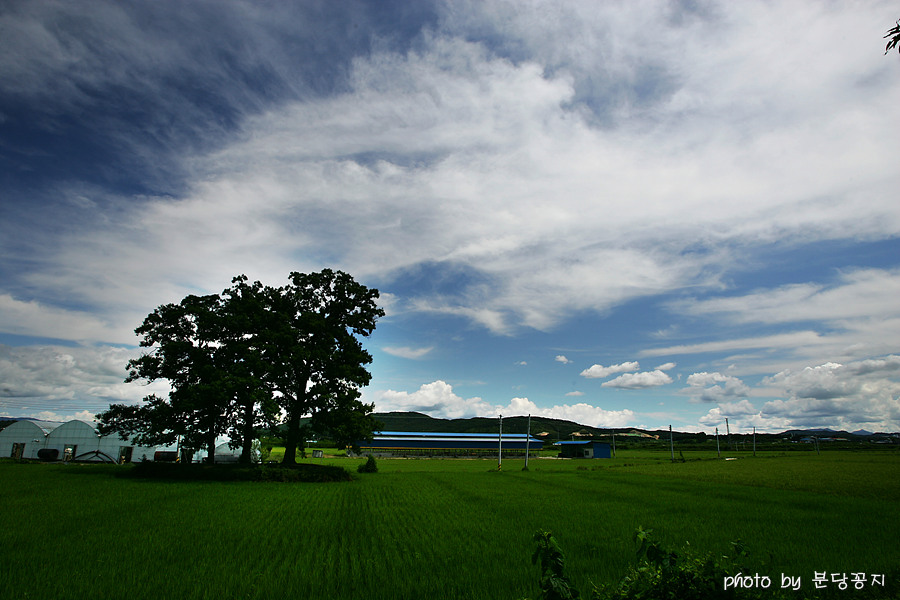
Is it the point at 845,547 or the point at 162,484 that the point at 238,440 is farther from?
the point at 845,547

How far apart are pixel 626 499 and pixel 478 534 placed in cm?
1328

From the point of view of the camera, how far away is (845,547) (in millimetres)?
12555

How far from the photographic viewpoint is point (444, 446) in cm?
11638

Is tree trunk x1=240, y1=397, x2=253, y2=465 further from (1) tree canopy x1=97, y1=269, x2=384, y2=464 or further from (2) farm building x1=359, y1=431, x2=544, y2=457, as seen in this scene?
(2) farm building x1=359, y1=431, x2=544, y2=457

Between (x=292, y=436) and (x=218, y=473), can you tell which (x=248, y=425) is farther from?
(x=218, y=473)

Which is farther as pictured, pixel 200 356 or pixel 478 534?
pixel 200 356

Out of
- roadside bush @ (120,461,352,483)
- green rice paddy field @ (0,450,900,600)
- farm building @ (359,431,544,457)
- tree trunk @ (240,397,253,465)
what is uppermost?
tree trunk @ (240,397,253,465)

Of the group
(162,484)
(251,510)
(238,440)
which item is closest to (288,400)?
(238,440)

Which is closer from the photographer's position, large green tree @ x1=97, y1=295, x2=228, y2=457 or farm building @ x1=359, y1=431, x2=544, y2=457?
large green tree @ x1=97, y1=295, x2=228, y2=457

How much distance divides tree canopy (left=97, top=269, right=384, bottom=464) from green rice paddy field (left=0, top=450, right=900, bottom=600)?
24.8 feet

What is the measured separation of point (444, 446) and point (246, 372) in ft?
295

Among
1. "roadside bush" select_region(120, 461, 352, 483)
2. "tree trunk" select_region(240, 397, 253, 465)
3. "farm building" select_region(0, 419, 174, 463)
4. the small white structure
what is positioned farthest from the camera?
the small white structure

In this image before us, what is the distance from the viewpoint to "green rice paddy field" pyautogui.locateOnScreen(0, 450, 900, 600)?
9.35m

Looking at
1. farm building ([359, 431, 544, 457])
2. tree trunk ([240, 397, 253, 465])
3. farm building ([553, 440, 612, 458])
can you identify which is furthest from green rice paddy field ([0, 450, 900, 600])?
farm building ([359, 431, 544, 457])
